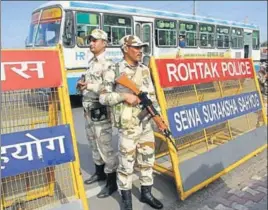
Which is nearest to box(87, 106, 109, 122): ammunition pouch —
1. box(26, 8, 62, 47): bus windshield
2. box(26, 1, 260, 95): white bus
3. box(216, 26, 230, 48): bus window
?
box(26, 1, 260, 95): white bus

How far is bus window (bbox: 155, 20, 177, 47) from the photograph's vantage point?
10.7 metres

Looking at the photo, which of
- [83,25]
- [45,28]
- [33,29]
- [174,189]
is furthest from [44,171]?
[33,29]

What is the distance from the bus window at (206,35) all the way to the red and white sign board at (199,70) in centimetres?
743

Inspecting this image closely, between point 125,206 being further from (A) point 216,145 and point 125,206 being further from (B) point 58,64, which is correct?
(A) point 216,145

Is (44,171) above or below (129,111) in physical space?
below

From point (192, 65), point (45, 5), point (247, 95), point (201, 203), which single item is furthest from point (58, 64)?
point (45, 5)

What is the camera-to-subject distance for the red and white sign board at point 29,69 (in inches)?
96.0

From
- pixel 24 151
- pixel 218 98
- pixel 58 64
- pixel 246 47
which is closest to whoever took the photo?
pixel 24 151

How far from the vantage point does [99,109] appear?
342 cm

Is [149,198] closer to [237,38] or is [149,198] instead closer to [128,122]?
[128,122]

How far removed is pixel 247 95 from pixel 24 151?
3.69 m

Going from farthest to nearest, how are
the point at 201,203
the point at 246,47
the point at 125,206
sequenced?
the point at 246,47 < the point at 201,203 < the point at 125,206

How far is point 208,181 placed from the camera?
3803mm

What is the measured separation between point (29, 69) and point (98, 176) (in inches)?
72.7
